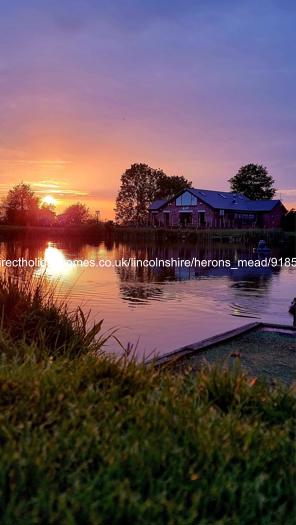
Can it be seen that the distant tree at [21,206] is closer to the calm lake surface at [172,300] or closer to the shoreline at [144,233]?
the shoreline at [144,233]

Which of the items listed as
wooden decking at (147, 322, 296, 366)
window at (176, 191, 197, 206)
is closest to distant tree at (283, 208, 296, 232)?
window at (176, 191, 197, 206)

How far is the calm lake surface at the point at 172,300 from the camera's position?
566 inches

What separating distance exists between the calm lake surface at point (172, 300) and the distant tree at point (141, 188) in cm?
8602

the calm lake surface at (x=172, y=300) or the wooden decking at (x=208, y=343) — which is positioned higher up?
the wooden decking at (x=208, y=343)

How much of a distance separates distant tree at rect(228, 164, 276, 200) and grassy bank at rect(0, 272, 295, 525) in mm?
117046

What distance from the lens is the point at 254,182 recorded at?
119438 mm

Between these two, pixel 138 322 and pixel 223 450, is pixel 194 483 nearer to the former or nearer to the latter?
pixel 223 450

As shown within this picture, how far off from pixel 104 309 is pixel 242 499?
15.2 meters

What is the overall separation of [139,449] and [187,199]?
87.7 metres

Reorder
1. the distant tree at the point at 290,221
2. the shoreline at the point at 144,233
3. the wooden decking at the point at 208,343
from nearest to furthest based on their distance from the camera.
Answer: the wooden decking at the point at 208,343, the shoreline at the point at 144,233, the distant tree at the point at 290,221

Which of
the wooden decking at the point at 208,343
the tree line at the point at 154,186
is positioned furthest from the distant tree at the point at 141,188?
the wooden decking at the point at 208,343

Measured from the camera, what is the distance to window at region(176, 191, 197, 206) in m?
89.2

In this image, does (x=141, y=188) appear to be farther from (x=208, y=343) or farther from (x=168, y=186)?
(x=208, y=343)

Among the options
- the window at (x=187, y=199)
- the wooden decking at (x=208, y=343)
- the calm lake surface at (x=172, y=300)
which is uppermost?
the window at (x=187, y=199)
